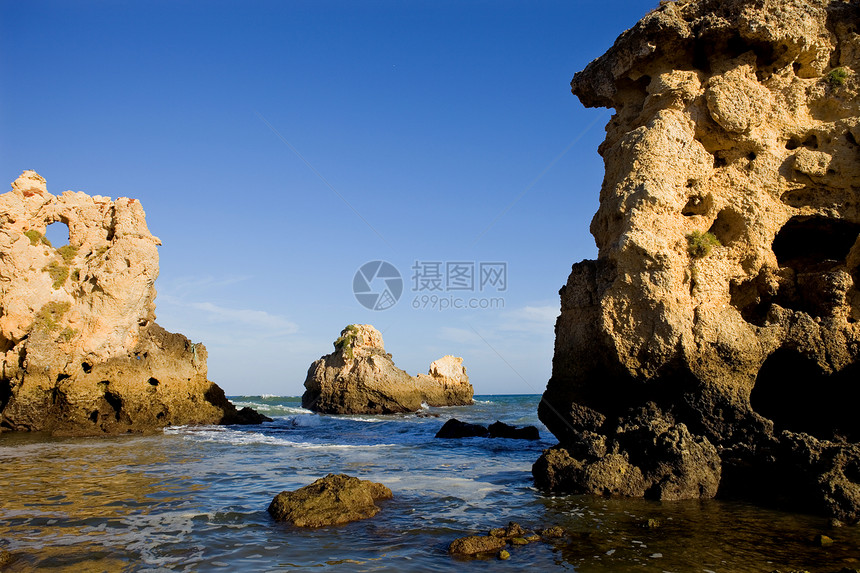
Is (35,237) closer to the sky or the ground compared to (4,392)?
closer to the sky

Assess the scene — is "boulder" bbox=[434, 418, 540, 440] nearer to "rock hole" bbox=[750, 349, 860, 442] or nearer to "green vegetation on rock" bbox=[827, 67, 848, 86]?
"rock hole" bbox=[750, 349, 860, 442]

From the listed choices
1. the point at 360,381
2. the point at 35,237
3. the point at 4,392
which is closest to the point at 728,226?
the point at 35,237

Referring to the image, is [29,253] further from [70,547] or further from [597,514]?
[597,514]

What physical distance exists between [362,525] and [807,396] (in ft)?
29.7

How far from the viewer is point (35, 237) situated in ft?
74.6

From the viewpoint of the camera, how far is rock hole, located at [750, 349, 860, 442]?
10.2 m

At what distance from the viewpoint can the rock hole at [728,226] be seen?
37.2ft

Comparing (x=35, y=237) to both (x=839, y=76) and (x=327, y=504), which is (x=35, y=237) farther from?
(x=839, y=76)

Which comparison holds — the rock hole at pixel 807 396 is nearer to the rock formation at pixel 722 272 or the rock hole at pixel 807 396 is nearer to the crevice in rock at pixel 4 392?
the rock formation at pixel 722 272

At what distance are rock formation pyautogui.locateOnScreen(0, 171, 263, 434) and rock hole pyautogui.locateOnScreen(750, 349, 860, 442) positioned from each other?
2180cm

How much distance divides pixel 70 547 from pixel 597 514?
7408 millimetres

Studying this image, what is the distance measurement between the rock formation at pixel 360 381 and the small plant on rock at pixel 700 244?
31563 millimetres

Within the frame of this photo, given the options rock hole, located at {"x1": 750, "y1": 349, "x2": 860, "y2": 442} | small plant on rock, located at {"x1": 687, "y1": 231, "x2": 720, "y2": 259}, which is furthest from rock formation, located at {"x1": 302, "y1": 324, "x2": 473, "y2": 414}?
small plant on rock, located at {"x1": 687, "y1": 231, "x2": 720, "y2": 259}

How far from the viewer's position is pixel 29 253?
22.0 m
